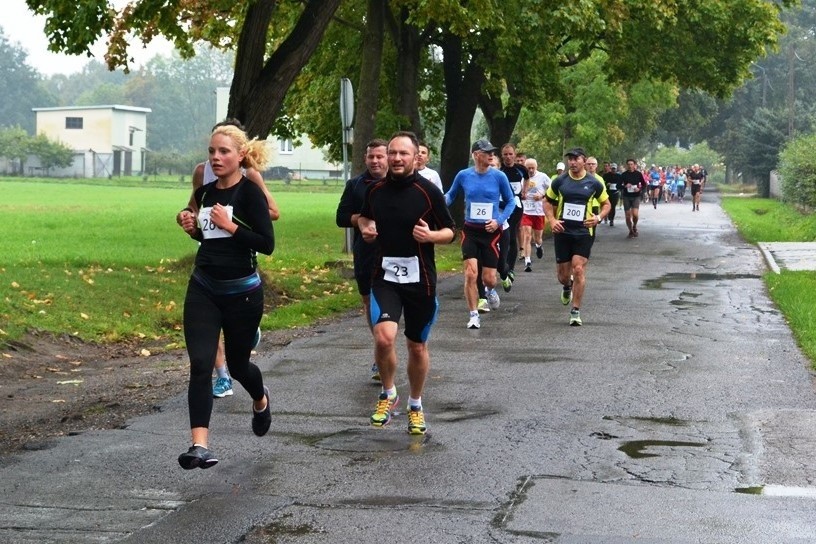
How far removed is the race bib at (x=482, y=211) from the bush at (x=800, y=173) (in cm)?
2643

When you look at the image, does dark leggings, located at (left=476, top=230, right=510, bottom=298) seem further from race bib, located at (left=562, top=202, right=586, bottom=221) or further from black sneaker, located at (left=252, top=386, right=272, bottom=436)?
black sneaker, located at (left=252, top=386, right=272, bottom=436)

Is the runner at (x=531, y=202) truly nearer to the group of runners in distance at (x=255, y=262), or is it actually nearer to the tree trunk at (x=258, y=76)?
the tree trunk at (x=258, y=76)

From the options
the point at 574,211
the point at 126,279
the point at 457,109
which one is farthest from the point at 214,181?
the point at 457,109

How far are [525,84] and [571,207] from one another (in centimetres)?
1771

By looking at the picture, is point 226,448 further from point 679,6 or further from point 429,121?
point 429,121

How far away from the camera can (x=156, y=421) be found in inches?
358

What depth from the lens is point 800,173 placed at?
4238 centimetres

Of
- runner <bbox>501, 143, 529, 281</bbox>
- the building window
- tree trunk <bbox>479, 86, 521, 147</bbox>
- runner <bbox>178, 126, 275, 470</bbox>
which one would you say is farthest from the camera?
the building window

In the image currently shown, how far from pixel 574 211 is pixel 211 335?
26.9 ft

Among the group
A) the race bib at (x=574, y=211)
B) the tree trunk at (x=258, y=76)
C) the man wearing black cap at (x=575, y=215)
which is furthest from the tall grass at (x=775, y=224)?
the race bib at (x=574, y=211)

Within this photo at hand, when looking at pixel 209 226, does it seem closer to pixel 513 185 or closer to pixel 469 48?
pixel 513 185

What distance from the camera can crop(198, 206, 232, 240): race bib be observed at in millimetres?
7545

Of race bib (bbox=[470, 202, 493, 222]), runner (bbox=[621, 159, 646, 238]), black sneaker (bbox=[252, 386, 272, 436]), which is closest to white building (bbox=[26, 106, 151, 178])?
runner (bbox=[621, 159, 646, 238])

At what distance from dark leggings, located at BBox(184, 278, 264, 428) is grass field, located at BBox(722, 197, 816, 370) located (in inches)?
235
